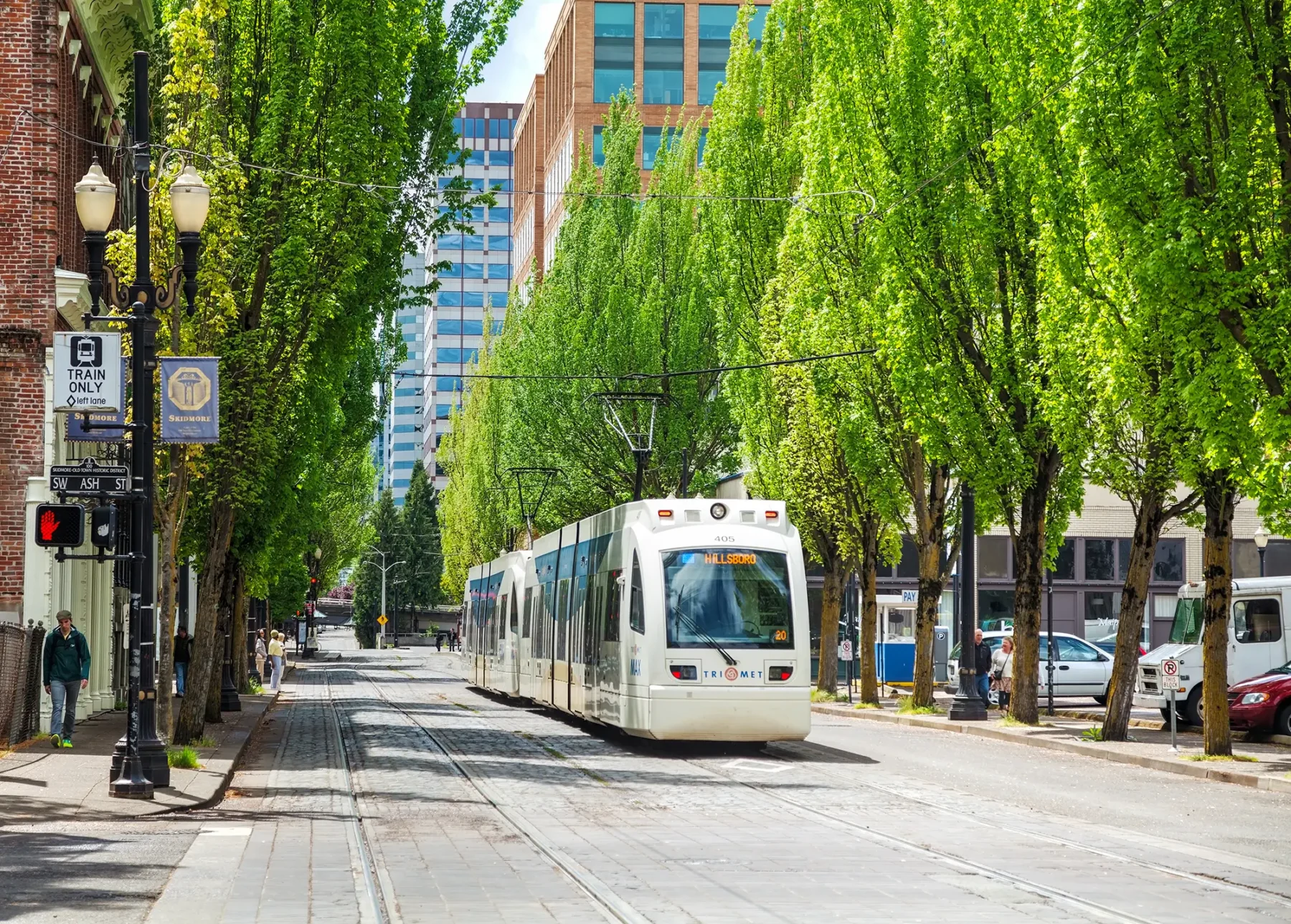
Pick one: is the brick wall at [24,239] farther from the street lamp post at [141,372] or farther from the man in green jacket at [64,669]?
the street lamp post at [141,372]

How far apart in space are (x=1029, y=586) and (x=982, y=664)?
9.36 meters

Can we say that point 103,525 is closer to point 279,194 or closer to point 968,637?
point 279,194

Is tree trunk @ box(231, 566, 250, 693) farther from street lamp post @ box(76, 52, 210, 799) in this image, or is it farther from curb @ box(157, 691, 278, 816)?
street lamp post @ box(76, 52, 210, 799)

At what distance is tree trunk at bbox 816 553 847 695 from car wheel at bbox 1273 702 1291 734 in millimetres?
15264

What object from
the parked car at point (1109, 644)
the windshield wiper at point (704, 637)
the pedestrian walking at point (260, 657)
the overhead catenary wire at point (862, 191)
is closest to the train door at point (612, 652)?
the windshield wiper at point (704, 637)

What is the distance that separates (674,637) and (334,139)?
8857 millimetres

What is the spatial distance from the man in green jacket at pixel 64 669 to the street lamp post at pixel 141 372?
566cm

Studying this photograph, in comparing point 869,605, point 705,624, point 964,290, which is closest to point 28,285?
point 705,624

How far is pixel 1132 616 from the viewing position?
2705 centimetres

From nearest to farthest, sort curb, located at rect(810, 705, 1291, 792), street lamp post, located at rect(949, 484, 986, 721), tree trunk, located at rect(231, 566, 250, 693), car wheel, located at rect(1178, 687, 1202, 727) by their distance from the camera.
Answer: curb, located at rect(810, 705, 1291, 792) → car wheel, located at rect(1178, 687, 1202, 727) → street lamp post, located at rect(949, 484, 986, 721) → tree trunk, located at rect(231, 566, 250, 693)

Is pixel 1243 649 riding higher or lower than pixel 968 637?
lower

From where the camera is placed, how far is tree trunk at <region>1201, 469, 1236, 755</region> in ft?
75.3

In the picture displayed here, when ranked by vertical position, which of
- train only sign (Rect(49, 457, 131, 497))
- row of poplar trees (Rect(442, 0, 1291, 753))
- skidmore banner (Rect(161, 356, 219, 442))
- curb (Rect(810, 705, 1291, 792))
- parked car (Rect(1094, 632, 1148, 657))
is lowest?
curb (Rect(810, 705, 1291, 792))

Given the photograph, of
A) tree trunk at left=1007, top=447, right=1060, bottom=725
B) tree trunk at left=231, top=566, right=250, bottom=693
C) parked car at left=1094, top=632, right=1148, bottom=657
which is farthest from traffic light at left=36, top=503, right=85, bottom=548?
parked car at left=1094, top=632, right=1148, bottom=657
